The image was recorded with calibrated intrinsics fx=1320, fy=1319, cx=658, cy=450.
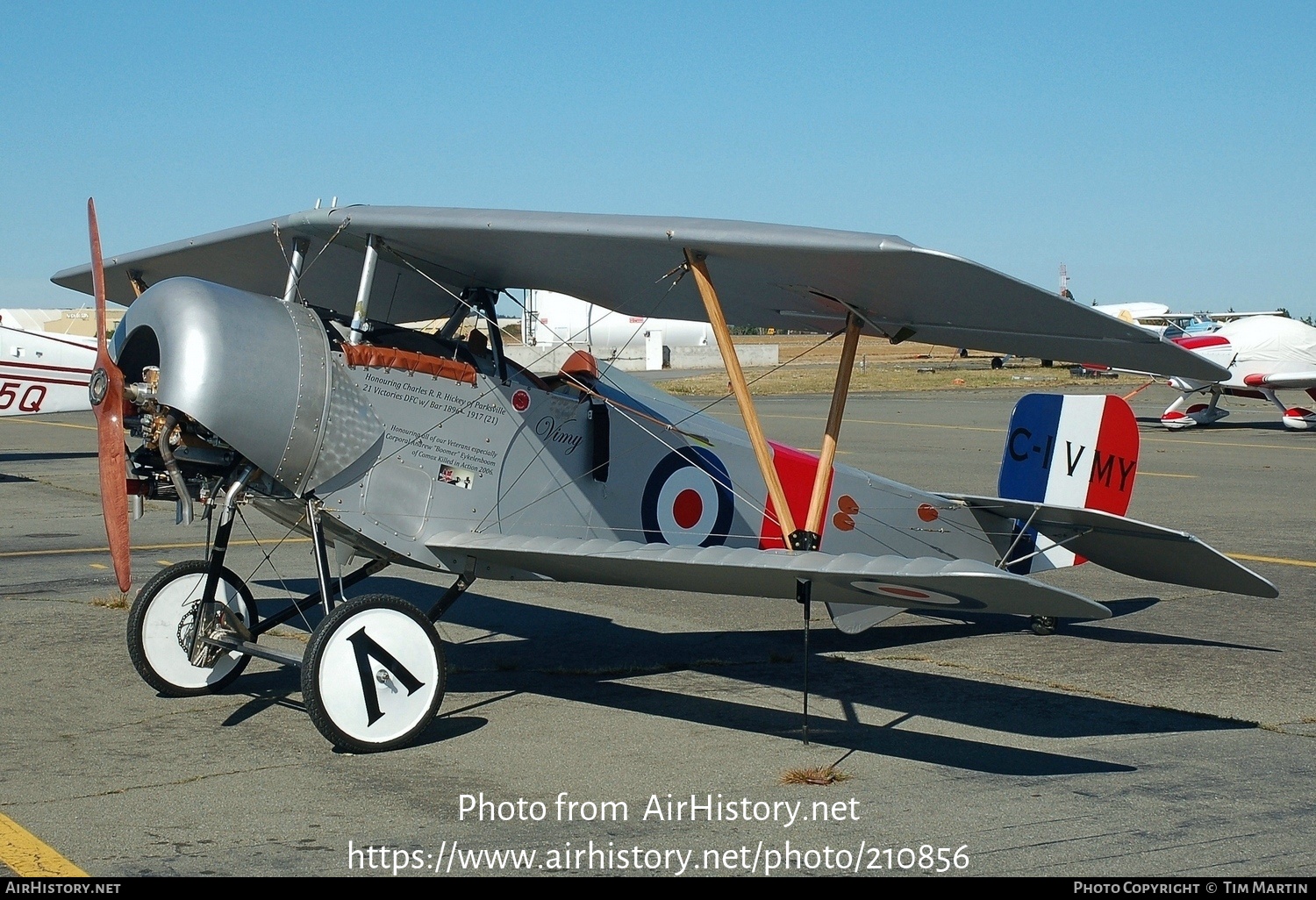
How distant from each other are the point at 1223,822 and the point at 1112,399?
13.8 feet

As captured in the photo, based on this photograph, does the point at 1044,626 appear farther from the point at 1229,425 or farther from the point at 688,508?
the point at 1229,425

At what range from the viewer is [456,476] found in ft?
22.2

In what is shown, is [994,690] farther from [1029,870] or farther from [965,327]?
[1029,870]

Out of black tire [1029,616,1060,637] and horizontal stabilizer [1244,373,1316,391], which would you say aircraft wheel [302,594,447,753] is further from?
horizontal stabilizer [1244,373,1316,391]

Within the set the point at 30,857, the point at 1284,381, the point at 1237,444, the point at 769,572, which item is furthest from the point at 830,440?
the point at 1284,381

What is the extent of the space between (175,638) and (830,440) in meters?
3.54

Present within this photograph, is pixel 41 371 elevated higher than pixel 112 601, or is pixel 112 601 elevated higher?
pixel 41 371

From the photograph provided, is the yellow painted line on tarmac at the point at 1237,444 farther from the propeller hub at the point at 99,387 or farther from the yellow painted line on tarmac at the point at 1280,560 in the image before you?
the propeller hub at the point at 99,387

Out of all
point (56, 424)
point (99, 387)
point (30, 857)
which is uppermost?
point (99, 387)

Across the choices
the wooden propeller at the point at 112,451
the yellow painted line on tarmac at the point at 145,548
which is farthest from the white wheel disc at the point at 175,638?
the yellow painted line on tarmac at the point at 145,548

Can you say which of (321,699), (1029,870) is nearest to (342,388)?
(321,699)

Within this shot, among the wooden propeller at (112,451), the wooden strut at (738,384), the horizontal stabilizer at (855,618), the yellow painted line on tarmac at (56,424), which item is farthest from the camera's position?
the yellow painted line on tarmac at (56,424)

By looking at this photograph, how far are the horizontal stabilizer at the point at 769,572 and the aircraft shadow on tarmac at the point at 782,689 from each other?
677 millimetres

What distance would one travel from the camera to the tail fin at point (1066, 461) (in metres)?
8.42
